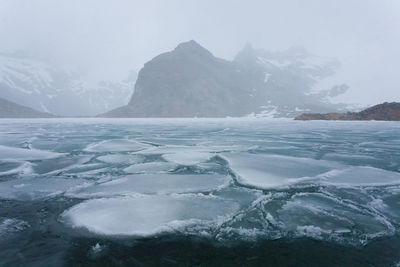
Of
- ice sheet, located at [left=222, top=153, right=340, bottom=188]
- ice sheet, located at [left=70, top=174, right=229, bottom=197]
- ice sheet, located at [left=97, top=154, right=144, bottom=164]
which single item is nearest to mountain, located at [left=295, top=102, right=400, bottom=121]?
ice sheet, located at [left=222, top=153, right=340, bottom=188]

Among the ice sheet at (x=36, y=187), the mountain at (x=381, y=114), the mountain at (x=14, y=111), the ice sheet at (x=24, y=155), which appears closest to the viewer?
the ice sheet at (x=36, y=187)

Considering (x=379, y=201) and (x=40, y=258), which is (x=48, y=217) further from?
(x=379, y=201)

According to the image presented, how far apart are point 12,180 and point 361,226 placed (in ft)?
35.9

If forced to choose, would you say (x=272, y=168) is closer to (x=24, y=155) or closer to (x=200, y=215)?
(x=200, y=215)

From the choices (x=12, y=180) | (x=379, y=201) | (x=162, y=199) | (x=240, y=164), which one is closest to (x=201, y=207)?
(x=162, y=199)

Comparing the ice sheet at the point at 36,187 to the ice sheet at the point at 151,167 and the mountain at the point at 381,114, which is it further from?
the mountain at the point at 381,114

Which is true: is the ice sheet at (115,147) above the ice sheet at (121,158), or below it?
above

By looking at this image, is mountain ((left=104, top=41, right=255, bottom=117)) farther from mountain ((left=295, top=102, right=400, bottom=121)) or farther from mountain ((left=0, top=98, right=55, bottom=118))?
mountain ((left=295, top=102, right=400, bottom=121))

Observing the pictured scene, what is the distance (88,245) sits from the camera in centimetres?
544

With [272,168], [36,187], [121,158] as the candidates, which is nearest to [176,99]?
[121,158]

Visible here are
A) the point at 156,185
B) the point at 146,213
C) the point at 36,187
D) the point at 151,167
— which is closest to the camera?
the point at 146,213

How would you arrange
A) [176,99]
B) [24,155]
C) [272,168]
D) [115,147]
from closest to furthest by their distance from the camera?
[272,168] → [24,155] → [115,147] → [176,99]

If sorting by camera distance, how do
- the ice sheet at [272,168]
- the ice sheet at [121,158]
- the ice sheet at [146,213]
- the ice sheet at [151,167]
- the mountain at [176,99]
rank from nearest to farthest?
the ice sheet at [146,213], the ice sheet at [272,168], the ice sheet at [151,167], the ice sheet at [121,158], the mountain at [176,99]

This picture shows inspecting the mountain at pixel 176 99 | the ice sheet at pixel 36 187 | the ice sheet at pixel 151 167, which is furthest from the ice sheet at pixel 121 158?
the mountain at pixel 176 99
